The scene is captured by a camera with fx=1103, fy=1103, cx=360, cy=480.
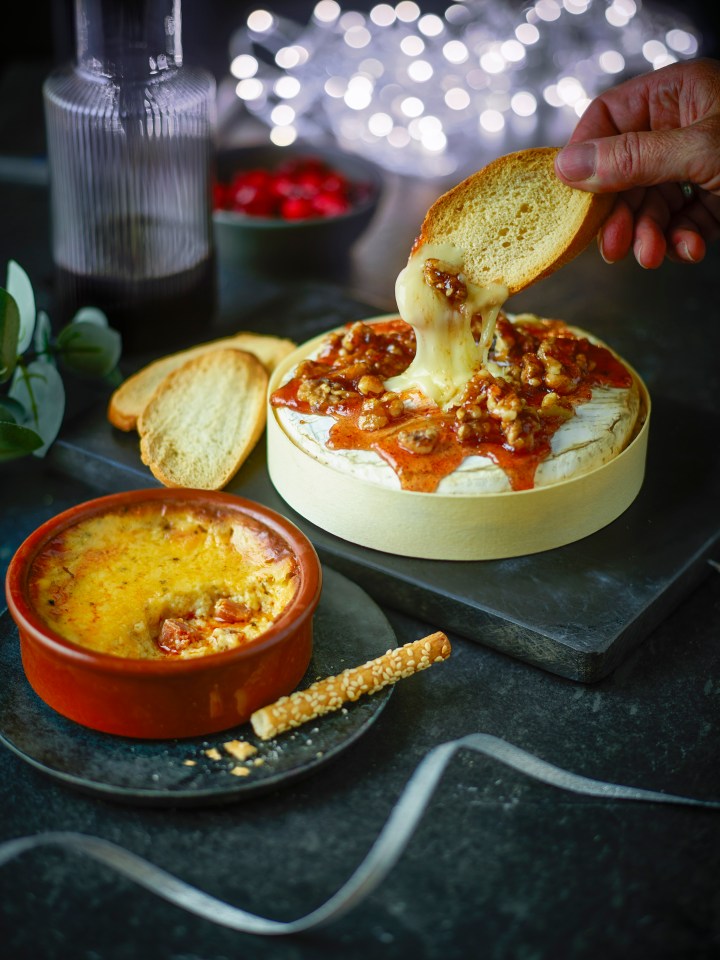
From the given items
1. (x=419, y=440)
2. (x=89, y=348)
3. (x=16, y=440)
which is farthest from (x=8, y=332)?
(x=419, y=440)

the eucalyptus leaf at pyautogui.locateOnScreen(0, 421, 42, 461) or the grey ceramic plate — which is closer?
the grey ceramic plate

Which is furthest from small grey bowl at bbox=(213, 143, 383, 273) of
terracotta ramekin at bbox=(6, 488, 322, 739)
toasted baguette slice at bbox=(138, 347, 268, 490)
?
terracotta ramekin at bbox=(6, 488, 322, 739)

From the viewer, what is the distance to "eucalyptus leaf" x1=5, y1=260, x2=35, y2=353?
2025mm

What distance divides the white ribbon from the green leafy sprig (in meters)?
0.76

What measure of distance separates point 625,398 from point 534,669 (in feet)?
1.72

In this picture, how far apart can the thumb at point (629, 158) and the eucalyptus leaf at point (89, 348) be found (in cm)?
95

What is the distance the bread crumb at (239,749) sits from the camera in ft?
4.70

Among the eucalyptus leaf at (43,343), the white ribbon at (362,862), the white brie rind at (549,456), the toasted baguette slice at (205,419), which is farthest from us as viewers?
the eucalyptus leaf at (43,343)

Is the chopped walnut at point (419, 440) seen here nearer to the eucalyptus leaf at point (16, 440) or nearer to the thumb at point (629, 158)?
the thumb at point (629, 158)

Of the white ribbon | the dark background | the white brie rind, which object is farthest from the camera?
the dark background

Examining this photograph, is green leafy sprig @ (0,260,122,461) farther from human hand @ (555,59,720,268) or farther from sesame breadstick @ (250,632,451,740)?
human hand @ (555,59,720,268)

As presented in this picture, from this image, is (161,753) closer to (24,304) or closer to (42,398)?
(42,398)

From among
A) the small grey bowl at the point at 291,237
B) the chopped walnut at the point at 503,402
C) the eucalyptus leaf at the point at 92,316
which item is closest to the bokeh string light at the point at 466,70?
the small grey bowl at the point at 291,237

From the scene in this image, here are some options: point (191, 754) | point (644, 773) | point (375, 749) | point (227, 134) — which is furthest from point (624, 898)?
point (227, 134)
